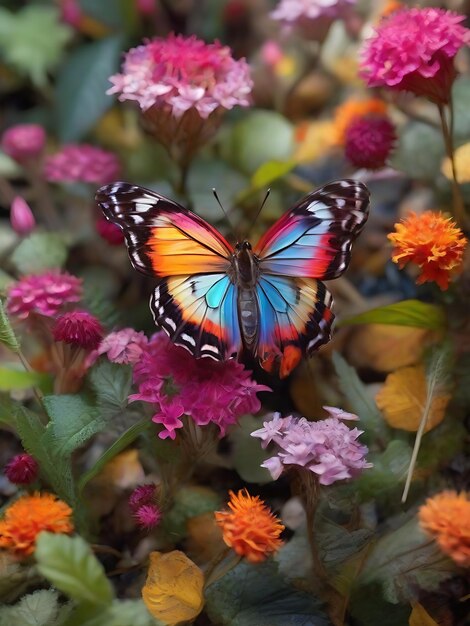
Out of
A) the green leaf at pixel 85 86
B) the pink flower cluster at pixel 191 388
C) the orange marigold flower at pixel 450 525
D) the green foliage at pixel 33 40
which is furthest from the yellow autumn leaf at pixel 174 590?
the green foliage at pixel 33 40

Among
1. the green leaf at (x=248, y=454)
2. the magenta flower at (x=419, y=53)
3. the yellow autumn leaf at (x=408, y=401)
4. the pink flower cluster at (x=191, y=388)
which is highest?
the magenta flower at (x=419, y=53)

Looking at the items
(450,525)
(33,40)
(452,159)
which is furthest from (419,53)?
(33,40)

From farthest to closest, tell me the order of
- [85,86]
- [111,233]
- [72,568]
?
[85,86]
[111,233]
[72,568]

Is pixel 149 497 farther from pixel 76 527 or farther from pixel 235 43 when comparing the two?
pixel 235 43

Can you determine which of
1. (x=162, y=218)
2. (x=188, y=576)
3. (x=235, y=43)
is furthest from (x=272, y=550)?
(x=235, y=43)

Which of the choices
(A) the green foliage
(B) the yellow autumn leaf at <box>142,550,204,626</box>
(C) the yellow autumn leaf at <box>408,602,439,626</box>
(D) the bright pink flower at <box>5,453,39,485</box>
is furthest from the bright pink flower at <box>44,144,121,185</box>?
(C) the yellow autumn leaf at <box>408,602,439,626</box>

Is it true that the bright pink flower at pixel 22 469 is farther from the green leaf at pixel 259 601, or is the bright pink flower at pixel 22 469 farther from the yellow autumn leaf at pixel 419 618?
the yellow autumn leaf at pixel 419 618

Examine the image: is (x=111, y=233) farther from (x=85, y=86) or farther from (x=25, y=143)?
(x=85, y=86)
